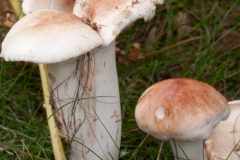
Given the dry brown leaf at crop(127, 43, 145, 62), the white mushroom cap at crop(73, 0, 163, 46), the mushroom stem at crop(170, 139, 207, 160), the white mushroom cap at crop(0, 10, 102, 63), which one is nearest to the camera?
the white mushroom cap at crop(0, 10, 102, 63)

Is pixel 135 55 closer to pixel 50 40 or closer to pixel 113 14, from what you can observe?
pixel 113 14

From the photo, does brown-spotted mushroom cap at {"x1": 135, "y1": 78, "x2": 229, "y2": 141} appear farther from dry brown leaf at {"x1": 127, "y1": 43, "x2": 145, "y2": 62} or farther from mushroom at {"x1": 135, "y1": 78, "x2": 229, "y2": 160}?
dry brown leaf at {"x1": 127, "y1": 43, "x2": 145, "y2": 62}

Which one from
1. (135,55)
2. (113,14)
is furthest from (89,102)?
(135,55)

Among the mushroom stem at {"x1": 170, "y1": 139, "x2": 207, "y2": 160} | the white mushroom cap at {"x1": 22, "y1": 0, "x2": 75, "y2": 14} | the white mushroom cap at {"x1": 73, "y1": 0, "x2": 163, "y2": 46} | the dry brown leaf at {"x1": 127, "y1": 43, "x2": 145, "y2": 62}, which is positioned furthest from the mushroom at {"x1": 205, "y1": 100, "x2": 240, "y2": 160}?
Result: the dry brown leaf at {"x1": 127, "y1": 43, "x2": 145, "y2": 62}

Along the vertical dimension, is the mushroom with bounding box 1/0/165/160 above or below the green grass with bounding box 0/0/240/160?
above

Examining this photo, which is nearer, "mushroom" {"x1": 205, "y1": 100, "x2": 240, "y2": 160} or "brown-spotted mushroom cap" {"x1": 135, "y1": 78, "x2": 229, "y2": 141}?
"brown-spotted mushroom cap" {"x1": 135, "y1": 78, "x2": 229, "y2": 141}

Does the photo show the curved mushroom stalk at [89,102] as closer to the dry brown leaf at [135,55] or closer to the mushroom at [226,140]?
the mushroom at [226,140]

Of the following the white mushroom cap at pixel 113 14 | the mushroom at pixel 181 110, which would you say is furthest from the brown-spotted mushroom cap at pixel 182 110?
the white mushroom cap at pixel 113 14
